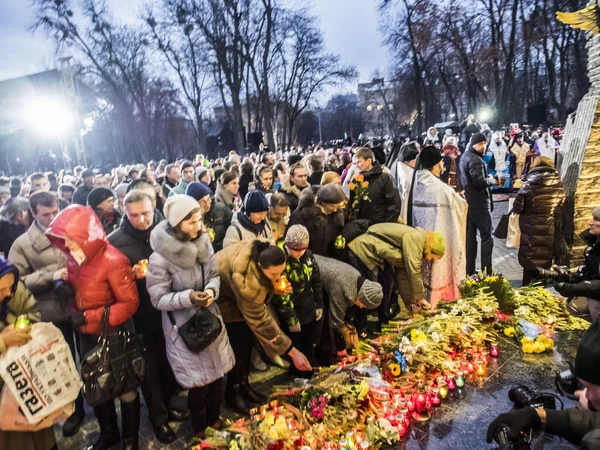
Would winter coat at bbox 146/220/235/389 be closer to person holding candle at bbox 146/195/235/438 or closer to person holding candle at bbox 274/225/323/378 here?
person holding candle at bbox 146/195/235/438

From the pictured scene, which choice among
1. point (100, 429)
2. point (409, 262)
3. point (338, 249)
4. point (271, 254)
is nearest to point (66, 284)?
point (100, 429)

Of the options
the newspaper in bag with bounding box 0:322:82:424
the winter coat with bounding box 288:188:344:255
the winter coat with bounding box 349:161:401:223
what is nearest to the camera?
the newspaper in bag with bounding box 0:322:82:424

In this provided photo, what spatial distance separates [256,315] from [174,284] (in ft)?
2.24

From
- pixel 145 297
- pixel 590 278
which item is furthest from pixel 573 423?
pixel 145 297

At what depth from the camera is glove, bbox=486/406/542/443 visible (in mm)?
2354

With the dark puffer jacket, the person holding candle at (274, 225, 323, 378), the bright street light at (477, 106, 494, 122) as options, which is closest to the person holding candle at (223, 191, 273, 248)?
the person holding candle at (274, 225, 323, 378)

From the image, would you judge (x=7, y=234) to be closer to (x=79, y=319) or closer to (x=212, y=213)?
(x=212, y=213)

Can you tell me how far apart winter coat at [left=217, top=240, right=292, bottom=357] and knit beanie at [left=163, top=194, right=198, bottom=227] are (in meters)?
0.57

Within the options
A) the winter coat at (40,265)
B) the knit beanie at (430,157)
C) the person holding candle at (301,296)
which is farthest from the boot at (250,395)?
the knit beanie at (430,157)

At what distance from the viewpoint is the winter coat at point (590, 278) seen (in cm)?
379

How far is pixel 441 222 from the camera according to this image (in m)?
5.27

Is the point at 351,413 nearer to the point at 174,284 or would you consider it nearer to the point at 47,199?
the point at 174,284

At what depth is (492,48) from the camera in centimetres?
2678

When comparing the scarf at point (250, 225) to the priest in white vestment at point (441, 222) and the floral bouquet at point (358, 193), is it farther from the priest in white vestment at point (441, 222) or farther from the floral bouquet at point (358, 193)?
the priest in white vestment at point (441, 222)
